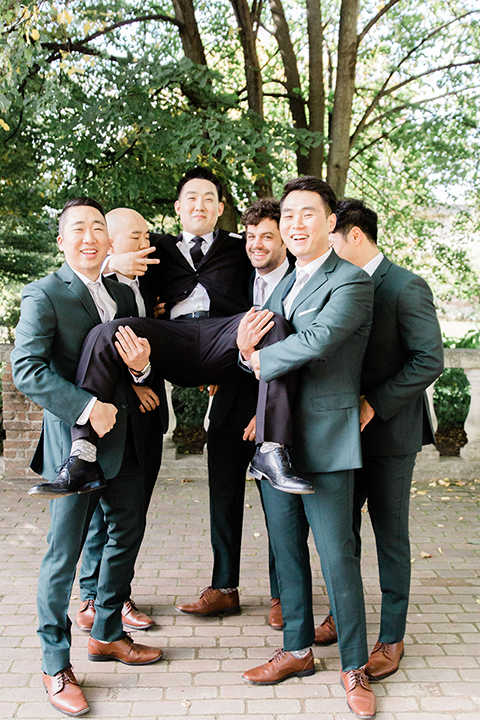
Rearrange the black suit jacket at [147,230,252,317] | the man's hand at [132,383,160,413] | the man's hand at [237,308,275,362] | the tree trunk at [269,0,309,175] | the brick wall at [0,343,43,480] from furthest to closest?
the tree trunk at [269,0,309,175]
the brick wall at [0,343,43,480]
the black suit jacket at [147,230,252,317]
the man's hand at [132,383,160,413]
the man's hand at [237,308,275,362]

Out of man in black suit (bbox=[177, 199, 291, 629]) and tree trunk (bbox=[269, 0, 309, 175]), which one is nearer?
man in black suit (bbox=[177, 199, 291, 629])

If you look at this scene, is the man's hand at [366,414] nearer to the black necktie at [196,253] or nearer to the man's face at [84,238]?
the black necktie at [196,253]

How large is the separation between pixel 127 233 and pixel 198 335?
34.0 inches

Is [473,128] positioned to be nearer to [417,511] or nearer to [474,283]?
[474,283]

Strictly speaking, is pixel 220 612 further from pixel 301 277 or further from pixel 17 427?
pixel 17 427

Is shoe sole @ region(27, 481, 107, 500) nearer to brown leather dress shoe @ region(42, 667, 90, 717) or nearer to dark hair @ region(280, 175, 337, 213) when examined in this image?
brown leather dress shoe @ region(42, 667, 90, 717)

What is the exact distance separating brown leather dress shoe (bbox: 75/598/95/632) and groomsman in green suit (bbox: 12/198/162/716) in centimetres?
32

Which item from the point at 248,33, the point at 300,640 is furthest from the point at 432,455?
the point at 248,33

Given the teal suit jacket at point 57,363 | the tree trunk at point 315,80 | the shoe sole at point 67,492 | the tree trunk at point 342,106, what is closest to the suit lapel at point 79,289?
the teal suit jacket at point 57,363

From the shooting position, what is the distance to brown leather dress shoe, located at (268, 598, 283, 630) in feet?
12.5

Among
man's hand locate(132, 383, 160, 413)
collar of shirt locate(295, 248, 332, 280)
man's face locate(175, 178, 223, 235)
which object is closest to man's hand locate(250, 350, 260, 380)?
collar of shirt locate(295, 248, 332, 280)

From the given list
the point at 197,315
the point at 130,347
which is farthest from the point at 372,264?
the point at 130,347

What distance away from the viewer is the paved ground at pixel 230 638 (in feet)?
10.00

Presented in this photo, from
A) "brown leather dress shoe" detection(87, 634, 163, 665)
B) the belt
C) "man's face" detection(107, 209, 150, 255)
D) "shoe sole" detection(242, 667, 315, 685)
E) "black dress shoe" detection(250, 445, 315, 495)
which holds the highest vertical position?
"man's face" detection(107, 209, 150, 255)
